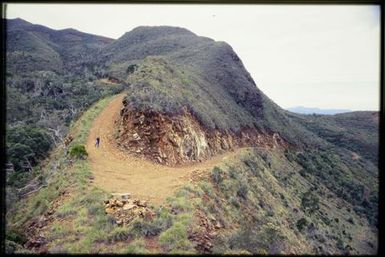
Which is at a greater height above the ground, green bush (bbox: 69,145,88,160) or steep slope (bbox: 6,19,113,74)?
steep slope (bbox: 6,19,113,74)

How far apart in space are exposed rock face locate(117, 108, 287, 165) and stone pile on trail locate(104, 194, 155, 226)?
5.84m

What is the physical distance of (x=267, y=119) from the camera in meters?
38.5

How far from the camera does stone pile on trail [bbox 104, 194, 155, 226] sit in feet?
32.7

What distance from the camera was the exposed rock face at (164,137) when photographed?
669 inches

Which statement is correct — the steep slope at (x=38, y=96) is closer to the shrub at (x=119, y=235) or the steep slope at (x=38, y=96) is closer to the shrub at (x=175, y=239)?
the shrub at (x=119, y=235)

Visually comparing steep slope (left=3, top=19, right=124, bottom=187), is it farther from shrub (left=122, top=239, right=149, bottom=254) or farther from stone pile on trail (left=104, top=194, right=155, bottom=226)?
shrub (left=122, top=239, right=149, bottom=254)

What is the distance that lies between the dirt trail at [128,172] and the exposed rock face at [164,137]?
0.56 meters

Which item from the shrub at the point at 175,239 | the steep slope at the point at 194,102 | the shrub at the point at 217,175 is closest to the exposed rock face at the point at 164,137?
the steep slope at the point at 194,102

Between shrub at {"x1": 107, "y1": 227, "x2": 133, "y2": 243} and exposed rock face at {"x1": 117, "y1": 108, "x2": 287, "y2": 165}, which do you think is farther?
exposed rock face at {"x1": 117, "y1": 108, "x2": 287, "y2": 165}

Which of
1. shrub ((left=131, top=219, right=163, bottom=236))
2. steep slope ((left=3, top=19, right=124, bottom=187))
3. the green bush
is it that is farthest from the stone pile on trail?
steep slope ((left=3, top=19, right=124, bottom=187))

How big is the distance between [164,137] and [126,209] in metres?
7.78

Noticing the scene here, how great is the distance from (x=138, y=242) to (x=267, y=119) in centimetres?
3120

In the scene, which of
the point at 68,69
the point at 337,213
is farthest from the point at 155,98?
the point at 68,69

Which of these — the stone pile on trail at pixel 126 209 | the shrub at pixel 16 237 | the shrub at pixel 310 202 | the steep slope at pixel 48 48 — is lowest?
the shrub at pixel 310 202
